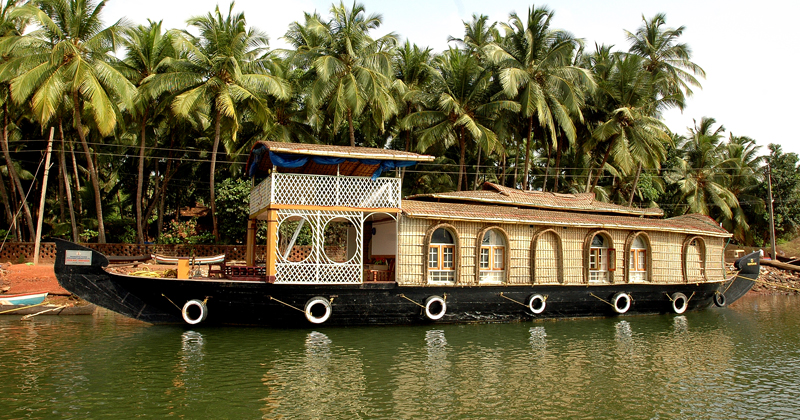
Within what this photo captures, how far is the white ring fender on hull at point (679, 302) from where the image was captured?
14484 mm

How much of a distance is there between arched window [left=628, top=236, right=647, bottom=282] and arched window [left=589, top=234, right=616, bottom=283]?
716mm

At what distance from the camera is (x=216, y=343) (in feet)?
31.9

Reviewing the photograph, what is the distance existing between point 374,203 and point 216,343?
13.4 feet

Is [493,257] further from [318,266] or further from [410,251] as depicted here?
[318,266]

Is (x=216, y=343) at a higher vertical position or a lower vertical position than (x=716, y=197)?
lower

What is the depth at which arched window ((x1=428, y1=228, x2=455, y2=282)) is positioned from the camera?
470 inches

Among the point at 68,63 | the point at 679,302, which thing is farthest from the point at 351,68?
the point at 679,302

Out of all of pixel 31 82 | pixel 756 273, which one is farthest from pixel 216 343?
pixel 756 273

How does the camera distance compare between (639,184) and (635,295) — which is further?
(639,184)

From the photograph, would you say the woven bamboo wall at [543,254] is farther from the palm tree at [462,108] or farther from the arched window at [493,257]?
the palm tree at [462,108]

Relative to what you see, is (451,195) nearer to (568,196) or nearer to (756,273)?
(568,196)

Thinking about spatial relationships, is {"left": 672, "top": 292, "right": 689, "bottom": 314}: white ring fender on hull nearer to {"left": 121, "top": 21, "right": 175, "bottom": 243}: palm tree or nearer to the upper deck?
the upper deck

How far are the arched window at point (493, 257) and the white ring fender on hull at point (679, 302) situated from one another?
17.1 ft

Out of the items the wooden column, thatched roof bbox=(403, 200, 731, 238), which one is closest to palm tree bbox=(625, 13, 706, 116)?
thatched roof bbox=(403, 200, 731, 238)
